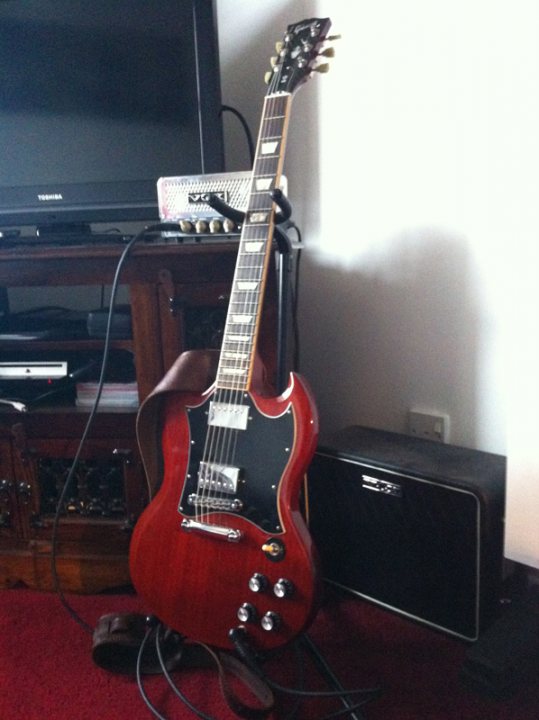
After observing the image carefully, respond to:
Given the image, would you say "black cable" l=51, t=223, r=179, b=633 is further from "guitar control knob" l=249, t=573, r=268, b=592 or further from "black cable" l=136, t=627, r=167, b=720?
"guitar control knob" l=249, t=573, r=268, b=592

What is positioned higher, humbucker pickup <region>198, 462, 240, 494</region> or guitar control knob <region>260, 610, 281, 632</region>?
humbucker pickup <region>198, 462, 240, 494</region>

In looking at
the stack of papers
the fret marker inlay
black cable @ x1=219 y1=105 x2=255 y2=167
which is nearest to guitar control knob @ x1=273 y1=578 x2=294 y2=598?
the stack of papers

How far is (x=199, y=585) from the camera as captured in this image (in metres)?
0.98

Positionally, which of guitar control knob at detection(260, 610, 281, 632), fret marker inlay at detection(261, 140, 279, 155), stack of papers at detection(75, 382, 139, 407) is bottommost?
guitar control knob at detection(260, 610, 281, 632)

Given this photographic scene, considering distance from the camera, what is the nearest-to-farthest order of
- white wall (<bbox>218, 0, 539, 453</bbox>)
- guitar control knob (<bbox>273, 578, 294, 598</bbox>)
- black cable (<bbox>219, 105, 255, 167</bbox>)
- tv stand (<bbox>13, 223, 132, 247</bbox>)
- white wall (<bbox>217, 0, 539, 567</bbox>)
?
1. guitar control knob (<bbox>273, 578, 294, 598</bbox>)
2. white wall (<bbox>217, 0, 539, 567</bbox>)
3. white wall (<bbox>218, 0, 539, 453</bbox>)
4. tv stand (<bbox>13, 223, 132, 247</bbox>)
5. black cable (<bbox>219, 105, 255, 167</bbox>)

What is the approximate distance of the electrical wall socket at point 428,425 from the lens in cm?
131

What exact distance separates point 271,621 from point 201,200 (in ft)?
2.35

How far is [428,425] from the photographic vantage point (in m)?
1.34

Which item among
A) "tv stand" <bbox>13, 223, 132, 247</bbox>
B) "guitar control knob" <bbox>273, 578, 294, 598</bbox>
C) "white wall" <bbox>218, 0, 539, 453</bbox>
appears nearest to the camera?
"guitar control knob" <bbox>273, 578, 294, 598</bbox>

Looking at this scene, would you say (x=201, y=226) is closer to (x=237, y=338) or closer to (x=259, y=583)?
(x=237, y=338)

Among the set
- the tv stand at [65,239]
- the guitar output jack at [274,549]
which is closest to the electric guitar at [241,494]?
the guitar output jack at [274,549]

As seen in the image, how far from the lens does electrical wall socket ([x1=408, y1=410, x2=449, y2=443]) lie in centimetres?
131

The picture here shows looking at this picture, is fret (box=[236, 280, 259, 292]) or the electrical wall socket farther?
the electrical wall socket

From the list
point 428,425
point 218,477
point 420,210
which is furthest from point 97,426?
point 420,210
